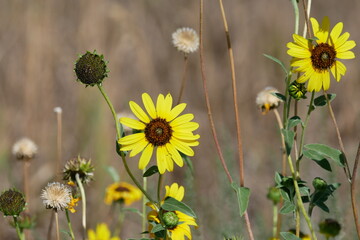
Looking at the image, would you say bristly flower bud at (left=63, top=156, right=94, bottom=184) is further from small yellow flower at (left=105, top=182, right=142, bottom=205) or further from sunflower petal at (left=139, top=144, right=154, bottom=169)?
small yellow flower at (left=105, top=182, right=142, bottom=205)

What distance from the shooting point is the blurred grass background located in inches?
134

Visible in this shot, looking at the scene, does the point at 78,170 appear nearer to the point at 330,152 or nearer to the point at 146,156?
the point at 146,156

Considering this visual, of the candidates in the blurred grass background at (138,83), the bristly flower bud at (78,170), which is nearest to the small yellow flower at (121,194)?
the bristly flower bud at (78,170)

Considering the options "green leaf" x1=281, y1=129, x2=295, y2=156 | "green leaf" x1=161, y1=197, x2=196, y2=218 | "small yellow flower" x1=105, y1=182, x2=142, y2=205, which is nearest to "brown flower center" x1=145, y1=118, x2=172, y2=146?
"green leaf" x1=161, y1=197, x2=196, y2=218

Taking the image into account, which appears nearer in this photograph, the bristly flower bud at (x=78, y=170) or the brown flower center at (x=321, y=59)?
the brown flower center at (x=321, y=59)

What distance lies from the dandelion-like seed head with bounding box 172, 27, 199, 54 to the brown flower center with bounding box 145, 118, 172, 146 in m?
0.53

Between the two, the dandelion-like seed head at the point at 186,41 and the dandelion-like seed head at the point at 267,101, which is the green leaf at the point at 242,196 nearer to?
the dandelion-like seed head at the point at 267,101

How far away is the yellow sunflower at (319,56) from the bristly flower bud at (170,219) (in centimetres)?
39

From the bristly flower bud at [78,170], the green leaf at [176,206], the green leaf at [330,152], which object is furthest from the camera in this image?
the bristly flower bud at [78,170]

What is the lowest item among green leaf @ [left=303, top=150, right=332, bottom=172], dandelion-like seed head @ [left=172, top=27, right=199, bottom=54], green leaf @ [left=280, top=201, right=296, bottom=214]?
green leaf @ [left=280, top=201, right=296, bottom=214]

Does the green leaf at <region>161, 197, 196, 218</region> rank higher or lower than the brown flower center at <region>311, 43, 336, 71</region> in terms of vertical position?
lower

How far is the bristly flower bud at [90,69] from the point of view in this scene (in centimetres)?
114

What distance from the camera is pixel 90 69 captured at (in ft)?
3.75

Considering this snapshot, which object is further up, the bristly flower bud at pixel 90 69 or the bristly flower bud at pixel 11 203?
the bristly flower bud at pixel 90 69
